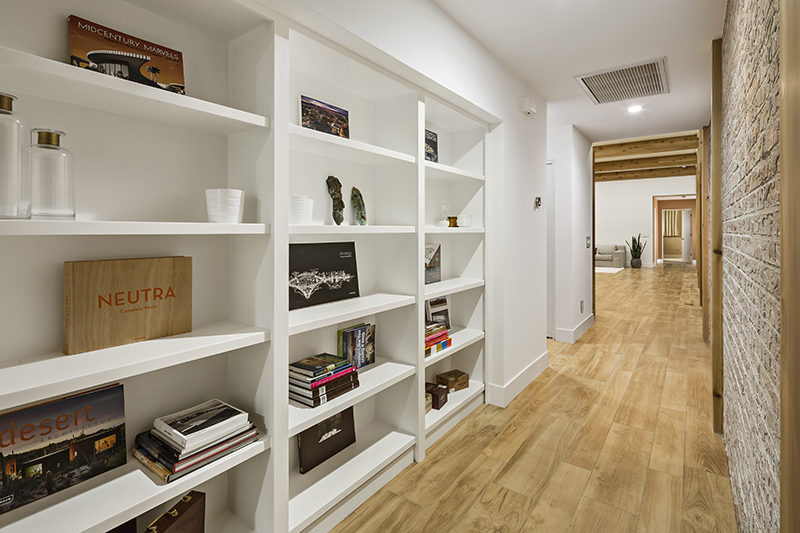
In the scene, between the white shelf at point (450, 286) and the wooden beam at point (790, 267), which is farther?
the white shelf at point (450, 286)

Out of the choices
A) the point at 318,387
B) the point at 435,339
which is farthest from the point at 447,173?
the point at 318,387

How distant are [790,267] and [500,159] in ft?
7.32

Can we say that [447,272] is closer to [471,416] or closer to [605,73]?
[471,416]

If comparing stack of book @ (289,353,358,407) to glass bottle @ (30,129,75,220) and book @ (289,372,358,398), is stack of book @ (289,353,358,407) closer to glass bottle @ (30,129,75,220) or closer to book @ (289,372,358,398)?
book @ (289,372,358,398)

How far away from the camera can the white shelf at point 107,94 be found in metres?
0.97

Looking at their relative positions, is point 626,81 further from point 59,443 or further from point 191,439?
point 59,443

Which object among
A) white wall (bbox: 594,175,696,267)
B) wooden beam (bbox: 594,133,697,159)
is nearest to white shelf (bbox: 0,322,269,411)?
wooden beam (bbox: 594,133,697,159)

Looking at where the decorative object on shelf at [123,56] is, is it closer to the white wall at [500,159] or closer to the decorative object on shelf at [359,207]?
the white wall at [500,159]

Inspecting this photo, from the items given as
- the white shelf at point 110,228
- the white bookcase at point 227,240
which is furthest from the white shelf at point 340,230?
the white shelf at point 110,228

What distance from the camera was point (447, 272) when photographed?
9.96 ft

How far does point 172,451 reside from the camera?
127 cm

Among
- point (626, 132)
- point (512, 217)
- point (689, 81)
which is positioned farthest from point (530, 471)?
point (626, 132)

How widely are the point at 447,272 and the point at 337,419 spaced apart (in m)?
1.36

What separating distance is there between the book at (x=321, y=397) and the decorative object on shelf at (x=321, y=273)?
389mm
